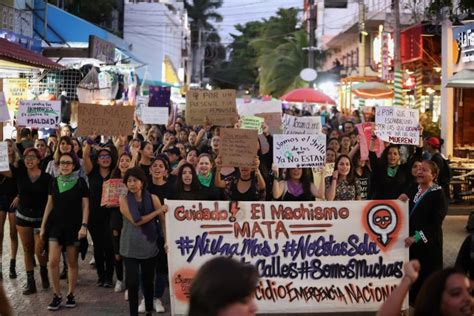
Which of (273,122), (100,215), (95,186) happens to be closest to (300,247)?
(100,215)

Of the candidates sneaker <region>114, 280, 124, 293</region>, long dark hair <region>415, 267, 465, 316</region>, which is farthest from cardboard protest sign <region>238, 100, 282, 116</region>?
long dark hair <region>415, 267, 465, 316</region>

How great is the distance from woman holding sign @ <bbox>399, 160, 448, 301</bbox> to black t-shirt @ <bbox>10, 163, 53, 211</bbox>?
418 centimetres

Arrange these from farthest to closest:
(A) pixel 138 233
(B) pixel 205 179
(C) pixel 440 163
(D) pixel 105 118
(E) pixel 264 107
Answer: (E) pixel 264 107 → (C) pixel 440 163 → (D) pixel 105 118 → (B) pixel 205 179 → (A) pixel 138 233

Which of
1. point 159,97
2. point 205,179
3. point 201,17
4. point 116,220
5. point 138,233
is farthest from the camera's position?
point 201,17

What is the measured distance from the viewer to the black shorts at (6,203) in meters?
9.79

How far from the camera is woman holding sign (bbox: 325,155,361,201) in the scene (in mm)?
8914

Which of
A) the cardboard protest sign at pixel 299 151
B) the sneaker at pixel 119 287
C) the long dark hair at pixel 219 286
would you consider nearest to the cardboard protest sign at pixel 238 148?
the cardboard protest sign at pixel 299 151

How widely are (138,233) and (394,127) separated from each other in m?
4.42

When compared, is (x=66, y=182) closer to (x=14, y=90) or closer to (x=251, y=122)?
(x=251, y=122)

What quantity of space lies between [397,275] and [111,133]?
5.21 m

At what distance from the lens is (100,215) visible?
916cm

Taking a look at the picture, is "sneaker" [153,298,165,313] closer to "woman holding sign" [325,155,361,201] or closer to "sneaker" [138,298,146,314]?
"sneaker" [138,298,146,314]

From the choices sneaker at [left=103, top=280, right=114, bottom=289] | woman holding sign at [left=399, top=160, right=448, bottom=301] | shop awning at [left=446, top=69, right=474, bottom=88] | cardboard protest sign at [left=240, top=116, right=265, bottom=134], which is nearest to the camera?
woman holding sign at [left=399, top=160, right=448, bottom=301]

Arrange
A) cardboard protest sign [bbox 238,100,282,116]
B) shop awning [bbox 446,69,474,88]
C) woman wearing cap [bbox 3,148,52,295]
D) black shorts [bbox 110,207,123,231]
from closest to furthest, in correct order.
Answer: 1. black shorts [bbox 110,207,123,231]
2. woman wearing cap [bbox 3,148,52,295]
3. cardboard protest sign [bbox 238,100,282,116]
4. shop awning [bbox 446,69,474,88]
